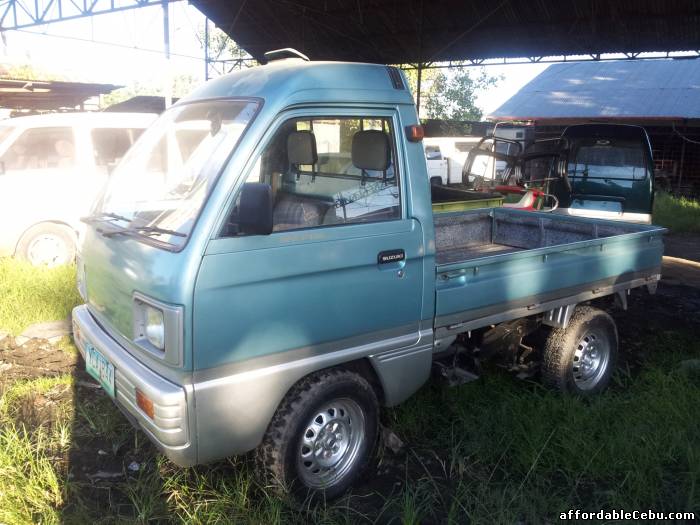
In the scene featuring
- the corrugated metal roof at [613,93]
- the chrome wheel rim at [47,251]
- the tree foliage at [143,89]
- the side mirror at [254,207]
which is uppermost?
the tree foliage at [143,89]

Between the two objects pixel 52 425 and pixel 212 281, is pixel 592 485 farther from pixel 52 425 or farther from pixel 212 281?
pixel 52 425

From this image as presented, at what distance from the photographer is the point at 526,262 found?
3785 mm

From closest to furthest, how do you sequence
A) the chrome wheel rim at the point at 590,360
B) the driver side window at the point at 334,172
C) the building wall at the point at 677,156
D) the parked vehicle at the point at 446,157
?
1. the driver side window at the point at 334,172
2. the chrome wheel rim at the point at 590,360
3. the building wall at the point at 677,156
4. the parked vehicle at the point at 446,157

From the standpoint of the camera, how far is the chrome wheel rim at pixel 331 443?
10.1 feet

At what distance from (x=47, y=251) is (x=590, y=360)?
617cm

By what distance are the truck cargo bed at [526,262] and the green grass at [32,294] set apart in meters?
3.75

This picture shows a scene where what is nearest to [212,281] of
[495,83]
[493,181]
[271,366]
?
[271,366]

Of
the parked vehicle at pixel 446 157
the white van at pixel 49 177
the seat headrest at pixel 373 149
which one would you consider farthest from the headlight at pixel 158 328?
the parked vehicle at pixel 446 157

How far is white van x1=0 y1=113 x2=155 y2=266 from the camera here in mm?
6973

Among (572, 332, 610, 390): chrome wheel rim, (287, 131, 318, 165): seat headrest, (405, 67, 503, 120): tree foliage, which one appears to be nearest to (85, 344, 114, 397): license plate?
(287, 131, 318, 165): seat headrest

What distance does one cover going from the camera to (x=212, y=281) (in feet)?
8.45

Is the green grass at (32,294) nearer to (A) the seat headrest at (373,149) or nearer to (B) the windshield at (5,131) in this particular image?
(B) the windshield at (5,131)

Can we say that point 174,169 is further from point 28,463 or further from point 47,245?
point 47,245

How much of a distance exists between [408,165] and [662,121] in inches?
657
